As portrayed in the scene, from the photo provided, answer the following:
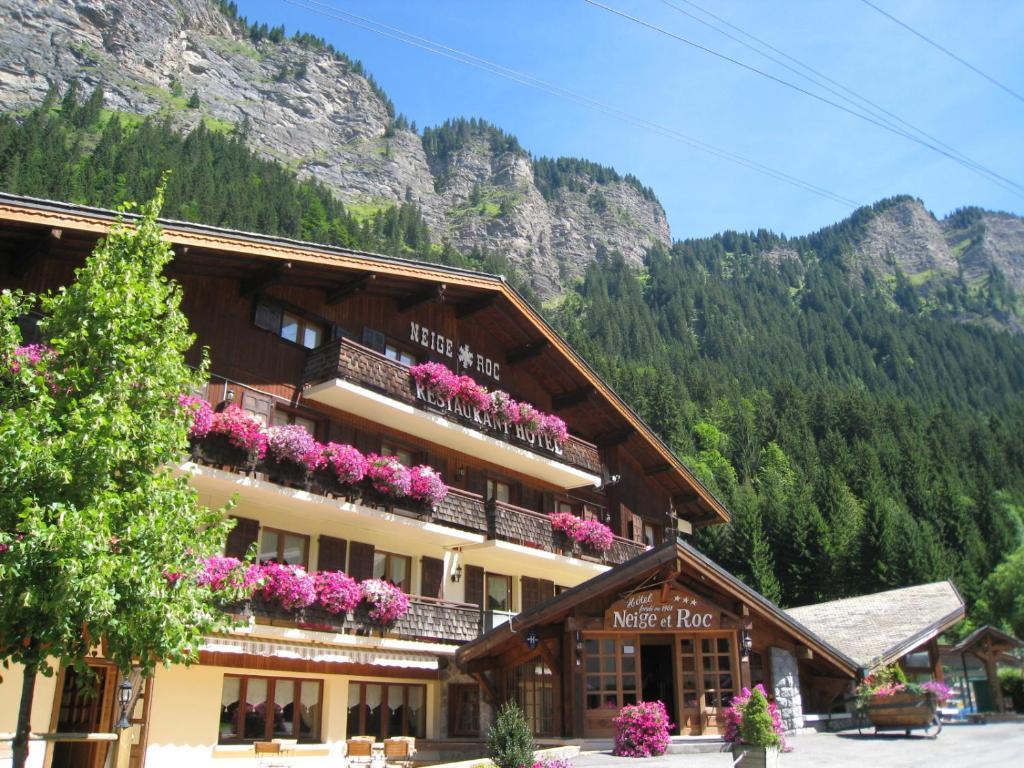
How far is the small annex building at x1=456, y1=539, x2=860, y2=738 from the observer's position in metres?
18.9

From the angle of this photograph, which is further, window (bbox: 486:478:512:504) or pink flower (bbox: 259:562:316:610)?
window (bbox: 486:478:512:504)

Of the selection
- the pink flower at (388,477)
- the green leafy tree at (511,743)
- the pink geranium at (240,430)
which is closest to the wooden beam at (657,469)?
the pink flower at (388,477)

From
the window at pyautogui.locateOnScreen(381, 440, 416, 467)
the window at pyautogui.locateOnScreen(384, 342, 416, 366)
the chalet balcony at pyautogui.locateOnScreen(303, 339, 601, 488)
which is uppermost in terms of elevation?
the window at pyautogui.locateOnScreen(384, 342, 416, 366)

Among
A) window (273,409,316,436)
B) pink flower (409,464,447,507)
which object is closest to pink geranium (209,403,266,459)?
window (273,409,316,436)

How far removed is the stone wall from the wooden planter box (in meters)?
7.10

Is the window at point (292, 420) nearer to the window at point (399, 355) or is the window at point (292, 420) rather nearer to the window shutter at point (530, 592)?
the window at point (399, 355)

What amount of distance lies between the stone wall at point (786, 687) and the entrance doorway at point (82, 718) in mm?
14533

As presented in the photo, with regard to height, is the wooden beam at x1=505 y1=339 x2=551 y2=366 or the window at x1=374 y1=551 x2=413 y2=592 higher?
the wooden beam at x1=505 y1=339 x2=551 y2=366

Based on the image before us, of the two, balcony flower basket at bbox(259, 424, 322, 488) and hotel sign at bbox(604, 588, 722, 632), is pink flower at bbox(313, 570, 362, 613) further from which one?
hotel sign at bbox(604, 588, 722, 632)

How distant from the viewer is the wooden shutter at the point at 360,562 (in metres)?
19.9

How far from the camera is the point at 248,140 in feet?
504

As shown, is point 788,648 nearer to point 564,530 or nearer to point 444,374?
point 564,530

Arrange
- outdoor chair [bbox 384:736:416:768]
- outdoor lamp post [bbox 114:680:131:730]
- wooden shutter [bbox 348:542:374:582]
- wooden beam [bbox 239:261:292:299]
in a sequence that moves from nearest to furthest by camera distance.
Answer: outdoor lamp post [bbox 114:680:131:730]
outdoor chair [bbox 384:736:416:768]
wooden beam [bbox 239:261:292:299]
wooden shutter [bbox 348:542:374:582]

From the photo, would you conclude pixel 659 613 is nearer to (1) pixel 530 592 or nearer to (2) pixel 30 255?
(1) pixel 530 592
